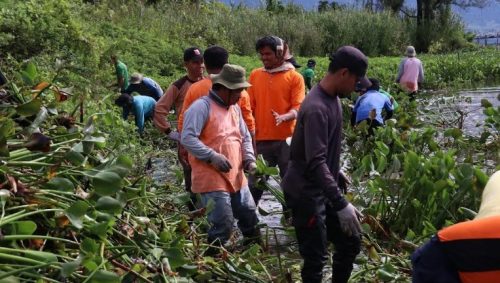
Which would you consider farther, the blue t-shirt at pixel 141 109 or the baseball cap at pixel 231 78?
the blue t-shirt at pixel 141 109

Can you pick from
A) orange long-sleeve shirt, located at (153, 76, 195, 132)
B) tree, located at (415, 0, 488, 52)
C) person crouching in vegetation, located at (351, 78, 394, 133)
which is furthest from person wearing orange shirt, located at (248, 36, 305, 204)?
tree, located at (415, 0, 488, 52)

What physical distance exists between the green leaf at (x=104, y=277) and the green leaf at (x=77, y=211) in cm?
21

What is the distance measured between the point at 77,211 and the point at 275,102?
3278mm

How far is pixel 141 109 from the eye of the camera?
955 centimetres

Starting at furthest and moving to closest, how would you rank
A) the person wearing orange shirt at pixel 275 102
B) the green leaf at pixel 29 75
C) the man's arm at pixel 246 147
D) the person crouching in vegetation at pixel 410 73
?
1. the person crouching in vegetation at pixel 410 73
2. the person wearing orange shirt at pixel 275 102
3. the man's arm at pixel 246 147
4. the green leaf at pixel 29 75

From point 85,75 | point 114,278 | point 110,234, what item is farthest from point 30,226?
point 85,75

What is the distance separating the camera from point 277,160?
19.4ft

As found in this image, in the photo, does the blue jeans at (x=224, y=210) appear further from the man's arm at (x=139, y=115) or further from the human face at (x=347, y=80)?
the man's arm at (x=139, y=115)

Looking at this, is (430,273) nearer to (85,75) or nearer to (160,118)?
(160,118)

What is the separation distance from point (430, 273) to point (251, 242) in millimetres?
2880

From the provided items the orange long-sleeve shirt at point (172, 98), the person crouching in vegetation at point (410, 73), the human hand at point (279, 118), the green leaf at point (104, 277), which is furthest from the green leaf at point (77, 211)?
the person crouching in vegetation at point (410, 73)

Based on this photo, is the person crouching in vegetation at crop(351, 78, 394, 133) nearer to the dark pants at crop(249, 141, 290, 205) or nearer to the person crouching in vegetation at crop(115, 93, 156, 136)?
the dark pants at crop(249, 141, 290, 205)

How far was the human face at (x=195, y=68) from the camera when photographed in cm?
565

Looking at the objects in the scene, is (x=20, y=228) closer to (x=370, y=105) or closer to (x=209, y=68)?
(x=209, y=68)
